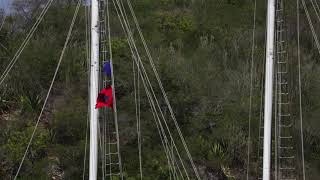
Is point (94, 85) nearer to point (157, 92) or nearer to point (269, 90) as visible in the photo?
point (269, 90)

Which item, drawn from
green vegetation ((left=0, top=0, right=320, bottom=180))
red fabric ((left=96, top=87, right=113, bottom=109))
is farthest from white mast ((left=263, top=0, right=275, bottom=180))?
green vegetation ((left=0, top=0, right=320, bottom=180))

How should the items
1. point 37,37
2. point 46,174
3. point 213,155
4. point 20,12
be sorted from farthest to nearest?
point 20,12
point 37,37
point 213,155
point 46,174

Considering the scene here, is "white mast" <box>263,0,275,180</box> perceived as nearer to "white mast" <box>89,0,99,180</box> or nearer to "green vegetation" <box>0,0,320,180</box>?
"white mast" <box>89,0,99,180</box>

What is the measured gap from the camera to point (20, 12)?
26.6 m

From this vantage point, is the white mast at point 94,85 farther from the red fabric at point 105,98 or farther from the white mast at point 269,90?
the white mast at point 269,90

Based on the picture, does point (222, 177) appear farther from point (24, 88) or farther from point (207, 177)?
point (24, 88)

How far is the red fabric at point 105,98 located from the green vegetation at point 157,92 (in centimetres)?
765

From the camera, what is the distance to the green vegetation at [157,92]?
18.8 meters

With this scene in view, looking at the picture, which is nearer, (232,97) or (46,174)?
(46,174)

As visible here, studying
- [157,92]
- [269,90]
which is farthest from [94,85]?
[157,92]

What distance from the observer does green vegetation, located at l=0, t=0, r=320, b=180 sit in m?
18.8

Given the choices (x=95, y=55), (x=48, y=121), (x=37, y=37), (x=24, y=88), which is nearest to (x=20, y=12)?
(x=37, y=37)

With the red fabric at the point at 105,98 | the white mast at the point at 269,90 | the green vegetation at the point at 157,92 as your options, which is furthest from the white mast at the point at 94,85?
the green vegetation at the point at 157,92

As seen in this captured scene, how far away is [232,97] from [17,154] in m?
7.93
